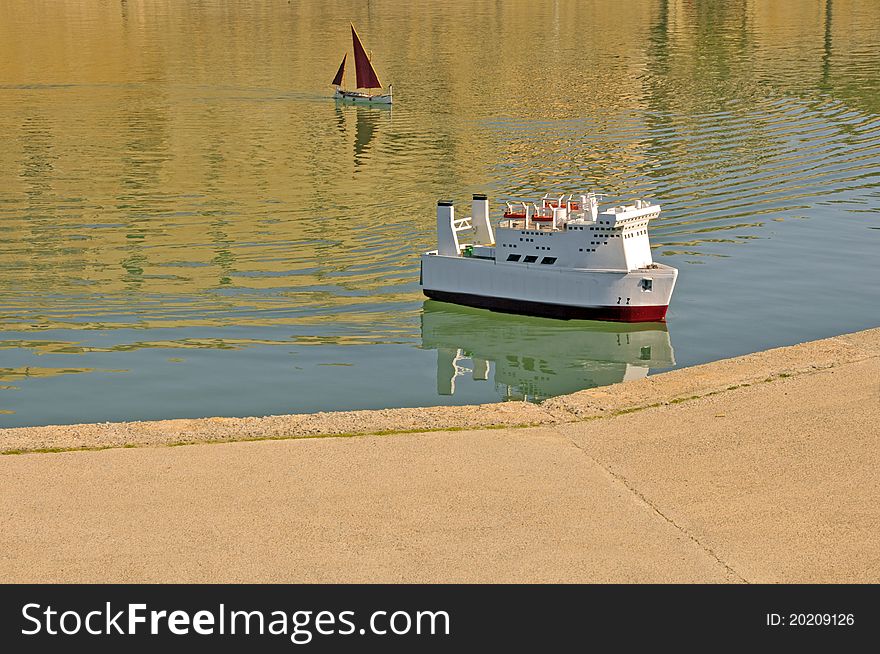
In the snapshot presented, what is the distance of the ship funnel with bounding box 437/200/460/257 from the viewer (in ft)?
169

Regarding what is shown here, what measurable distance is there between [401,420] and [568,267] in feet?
63.6

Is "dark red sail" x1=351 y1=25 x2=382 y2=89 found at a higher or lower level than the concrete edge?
higher

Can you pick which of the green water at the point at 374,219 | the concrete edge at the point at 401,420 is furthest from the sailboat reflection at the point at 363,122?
the concrete edge at the point at 401,420

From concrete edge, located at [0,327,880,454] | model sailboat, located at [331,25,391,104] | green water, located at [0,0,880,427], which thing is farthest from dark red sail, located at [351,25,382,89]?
concrete edge, located at [0,327,880,454]

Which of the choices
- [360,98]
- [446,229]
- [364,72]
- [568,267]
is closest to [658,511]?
[568,267]

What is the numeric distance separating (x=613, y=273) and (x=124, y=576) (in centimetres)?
3043

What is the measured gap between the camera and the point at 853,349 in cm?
3856

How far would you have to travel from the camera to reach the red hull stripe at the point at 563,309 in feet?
163

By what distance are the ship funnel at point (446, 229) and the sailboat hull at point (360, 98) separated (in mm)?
73166

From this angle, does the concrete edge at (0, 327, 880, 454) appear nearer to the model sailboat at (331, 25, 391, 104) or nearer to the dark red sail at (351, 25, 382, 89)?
the model sailboat at (331, 25, 391, 104)

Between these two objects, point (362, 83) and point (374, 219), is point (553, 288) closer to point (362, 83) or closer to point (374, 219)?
point (374, 219)

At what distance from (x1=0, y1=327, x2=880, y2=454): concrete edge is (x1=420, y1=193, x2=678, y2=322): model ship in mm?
12457

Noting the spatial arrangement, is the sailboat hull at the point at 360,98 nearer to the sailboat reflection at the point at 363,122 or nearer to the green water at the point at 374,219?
the sailboat reflection at the point at 363,122

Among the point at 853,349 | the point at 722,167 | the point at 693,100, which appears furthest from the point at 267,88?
the point at 853,349
